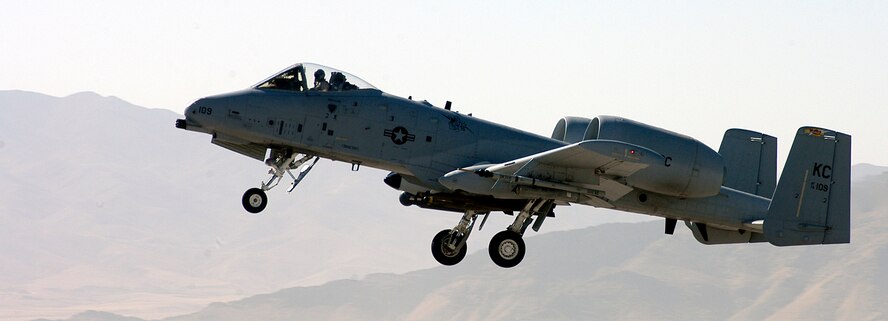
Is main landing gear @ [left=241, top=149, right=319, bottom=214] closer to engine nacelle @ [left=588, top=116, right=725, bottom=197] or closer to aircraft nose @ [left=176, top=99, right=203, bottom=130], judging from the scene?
aircraft nose @ [left=176, top=99, right=203, bottom=130]

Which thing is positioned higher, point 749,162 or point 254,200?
point 749,162

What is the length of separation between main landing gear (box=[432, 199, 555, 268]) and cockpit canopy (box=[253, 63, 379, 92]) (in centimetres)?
A: 373

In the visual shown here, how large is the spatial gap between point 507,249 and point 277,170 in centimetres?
501

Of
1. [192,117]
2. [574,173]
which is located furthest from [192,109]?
[574,173]

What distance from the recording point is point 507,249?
2642cm

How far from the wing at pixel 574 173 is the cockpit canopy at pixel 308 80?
3.58 m

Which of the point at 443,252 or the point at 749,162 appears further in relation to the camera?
the point at 749,162

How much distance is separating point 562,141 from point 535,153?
4.75ft

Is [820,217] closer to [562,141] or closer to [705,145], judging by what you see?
[705,145]

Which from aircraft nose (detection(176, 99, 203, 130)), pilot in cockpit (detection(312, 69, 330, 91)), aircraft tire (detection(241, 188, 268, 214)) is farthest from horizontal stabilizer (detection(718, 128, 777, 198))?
aircraft nose (detection(176, 99, 203, 130))

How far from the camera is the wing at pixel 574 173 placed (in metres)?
24.2

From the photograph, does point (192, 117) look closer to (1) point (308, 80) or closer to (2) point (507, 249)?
(1) point (308, 80)

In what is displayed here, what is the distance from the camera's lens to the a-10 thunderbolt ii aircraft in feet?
82.4

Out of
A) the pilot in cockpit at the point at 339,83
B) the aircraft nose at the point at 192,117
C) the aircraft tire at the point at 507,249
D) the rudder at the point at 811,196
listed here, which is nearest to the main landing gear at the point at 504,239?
the aircraft tire at the point at 507,249
